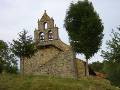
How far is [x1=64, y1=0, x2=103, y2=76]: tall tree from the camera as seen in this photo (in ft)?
151

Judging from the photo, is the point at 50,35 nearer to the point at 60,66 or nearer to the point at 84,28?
the point at 60,66

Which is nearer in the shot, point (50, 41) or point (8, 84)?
point (8, 84)

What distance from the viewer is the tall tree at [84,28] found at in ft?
151

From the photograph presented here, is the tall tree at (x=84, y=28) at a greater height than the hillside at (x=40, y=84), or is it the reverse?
the tall tree at (x=84, y=28)

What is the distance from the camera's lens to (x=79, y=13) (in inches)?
1880

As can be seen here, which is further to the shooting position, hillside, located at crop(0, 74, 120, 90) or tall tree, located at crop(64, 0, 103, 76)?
tall tree, located at crop(64, 0, 103, 76)

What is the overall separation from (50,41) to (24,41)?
18042mm

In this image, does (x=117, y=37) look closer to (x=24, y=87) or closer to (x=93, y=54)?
(x=93, y=54)

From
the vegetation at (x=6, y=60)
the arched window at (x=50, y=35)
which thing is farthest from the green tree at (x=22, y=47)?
the arched window at (x=50, y=35)

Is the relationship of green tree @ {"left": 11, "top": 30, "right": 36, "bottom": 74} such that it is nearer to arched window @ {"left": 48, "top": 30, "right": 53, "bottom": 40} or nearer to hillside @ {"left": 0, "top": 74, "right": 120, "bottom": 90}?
hillside @ {"left": 0, "top": 74, "right": 120, "bottom": 90}

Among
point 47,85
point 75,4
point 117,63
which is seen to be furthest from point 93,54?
point 47,85

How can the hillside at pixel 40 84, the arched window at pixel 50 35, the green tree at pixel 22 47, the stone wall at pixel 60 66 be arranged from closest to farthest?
the hillside at pixel 40 84 < the green tree at pixel 22 47 < the stone wall at pixel 60 66 < the arched window at pixel 50 35

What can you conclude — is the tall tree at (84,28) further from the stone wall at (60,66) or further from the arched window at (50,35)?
the arched window at (50,35)

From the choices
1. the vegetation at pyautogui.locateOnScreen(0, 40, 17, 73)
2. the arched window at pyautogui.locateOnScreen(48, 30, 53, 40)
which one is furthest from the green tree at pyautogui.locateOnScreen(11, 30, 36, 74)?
the arched window at pyautogui.locateOnScreen(48, 30, 53, 40)
